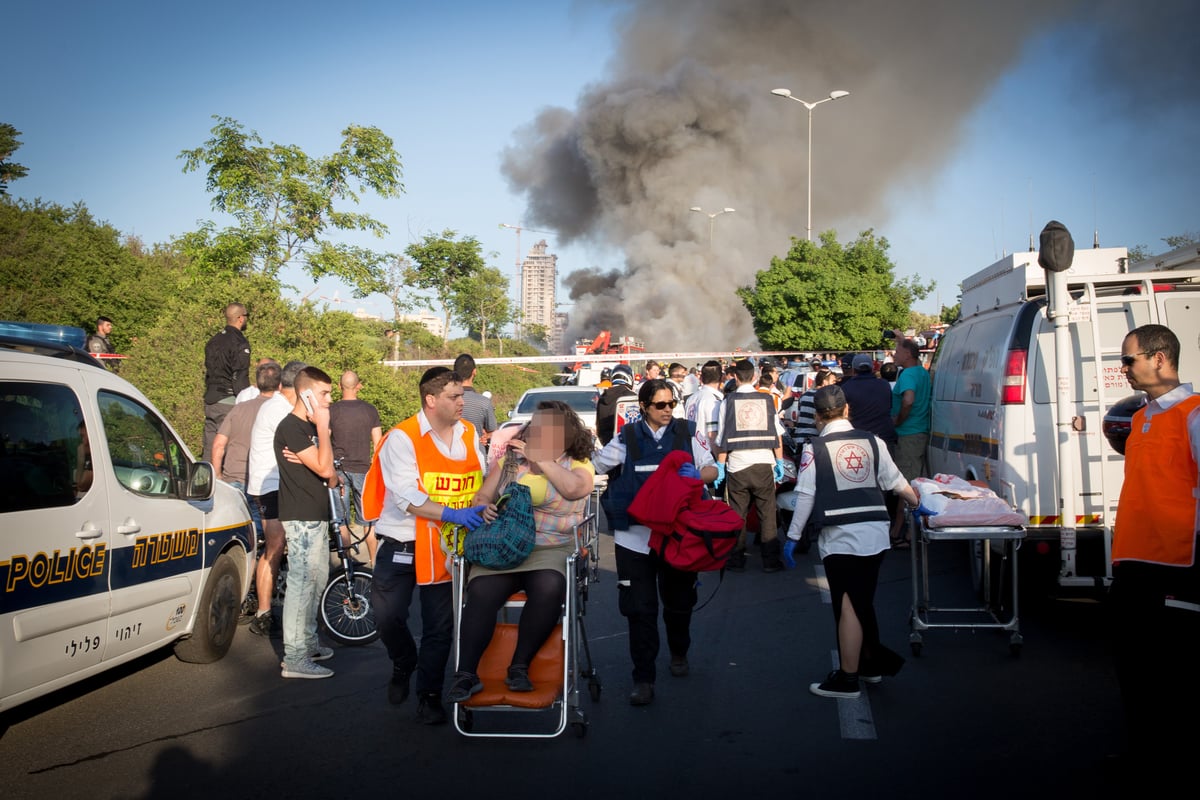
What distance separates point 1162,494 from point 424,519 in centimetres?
340

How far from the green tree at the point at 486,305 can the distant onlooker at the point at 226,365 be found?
28.8m

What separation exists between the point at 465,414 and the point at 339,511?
3.14 m

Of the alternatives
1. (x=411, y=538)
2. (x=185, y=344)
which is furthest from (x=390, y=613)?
(x=185, y=344)

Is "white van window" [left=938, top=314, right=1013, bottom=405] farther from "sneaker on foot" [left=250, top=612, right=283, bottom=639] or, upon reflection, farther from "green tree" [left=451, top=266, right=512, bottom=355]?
"green tree" [left=451, top=266, right=512, bottom=355]

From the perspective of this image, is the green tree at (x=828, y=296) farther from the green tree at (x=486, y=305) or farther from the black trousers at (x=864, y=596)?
the black trousers at (x=864, y=596)

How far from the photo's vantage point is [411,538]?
525 centimetres

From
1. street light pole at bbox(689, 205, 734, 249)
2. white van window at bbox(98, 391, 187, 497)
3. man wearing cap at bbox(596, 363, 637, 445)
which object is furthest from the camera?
street light pole at bbox(689, 205, 734, 249)

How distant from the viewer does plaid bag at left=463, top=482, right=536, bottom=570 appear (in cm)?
480

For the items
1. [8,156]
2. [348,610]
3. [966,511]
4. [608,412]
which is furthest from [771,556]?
[8,156]

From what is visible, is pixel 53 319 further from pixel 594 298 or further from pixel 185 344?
pixel 594 298

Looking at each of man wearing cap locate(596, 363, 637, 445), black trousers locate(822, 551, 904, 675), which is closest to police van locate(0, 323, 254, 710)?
black trousers locate(822, 551, 904, 675)

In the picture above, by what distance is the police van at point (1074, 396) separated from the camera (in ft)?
21.0

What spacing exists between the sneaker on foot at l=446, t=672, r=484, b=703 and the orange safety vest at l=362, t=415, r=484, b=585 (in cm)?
56

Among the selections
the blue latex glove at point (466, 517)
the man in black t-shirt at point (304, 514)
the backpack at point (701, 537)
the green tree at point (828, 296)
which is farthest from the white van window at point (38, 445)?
the green tree at point (828, 296)
